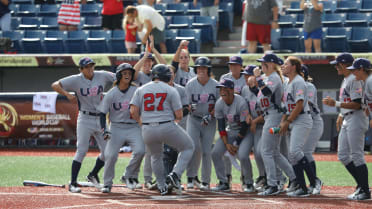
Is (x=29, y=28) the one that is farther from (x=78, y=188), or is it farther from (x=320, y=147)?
(x=78, y=188)

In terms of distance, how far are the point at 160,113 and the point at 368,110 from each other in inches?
94.1

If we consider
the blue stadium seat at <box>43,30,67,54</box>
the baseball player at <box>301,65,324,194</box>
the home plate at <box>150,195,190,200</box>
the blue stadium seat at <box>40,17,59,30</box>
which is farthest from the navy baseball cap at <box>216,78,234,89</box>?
the blue stadium seat at <box>40,17,59,30</box>

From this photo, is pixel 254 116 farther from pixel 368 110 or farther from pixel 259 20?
pixel 259 20

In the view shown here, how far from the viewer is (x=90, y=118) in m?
8.59

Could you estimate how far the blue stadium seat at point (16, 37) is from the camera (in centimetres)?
1633

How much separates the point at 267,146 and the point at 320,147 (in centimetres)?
632

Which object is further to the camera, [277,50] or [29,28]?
[29,28]

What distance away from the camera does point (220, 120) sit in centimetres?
862

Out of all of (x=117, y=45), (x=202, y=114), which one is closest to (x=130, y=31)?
(x=117, y=45)

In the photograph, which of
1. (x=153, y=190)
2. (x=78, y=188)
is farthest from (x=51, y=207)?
(x=153, y=190)

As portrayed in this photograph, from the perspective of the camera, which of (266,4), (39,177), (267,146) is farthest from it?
(266,4)

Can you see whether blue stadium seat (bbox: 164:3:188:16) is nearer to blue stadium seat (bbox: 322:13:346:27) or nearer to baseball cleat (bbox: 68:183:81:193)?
blue stadium seat (bbox: 322:13:346:27)

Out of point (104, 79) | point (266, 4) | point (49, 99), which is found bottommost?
point (49, 99)

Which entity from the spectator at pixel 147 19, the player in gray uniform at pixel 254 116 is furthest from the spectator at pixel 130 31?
the player in gray uniform at pixel 254 116
